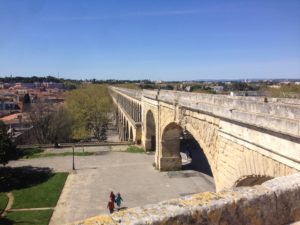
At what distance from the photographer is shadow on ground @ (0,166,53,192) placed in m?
18.0

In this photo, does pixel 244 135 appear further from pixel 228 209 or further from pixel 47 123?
pixel 47 123

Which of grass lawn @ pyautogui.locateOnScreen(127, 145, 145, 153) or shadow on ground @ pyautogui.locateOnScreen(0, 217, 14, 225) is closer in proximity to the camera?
shadow on ground @ pyautogui.locateOnScreen(0, 217, 14, 225)

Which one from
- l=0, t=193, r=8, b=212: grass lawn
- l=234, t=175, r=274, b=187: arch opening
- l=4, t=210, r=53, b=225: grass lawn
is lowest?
l=0, t=193, r=8, b=212: grass lawn

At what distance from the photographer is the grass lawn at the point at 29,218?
13.0m

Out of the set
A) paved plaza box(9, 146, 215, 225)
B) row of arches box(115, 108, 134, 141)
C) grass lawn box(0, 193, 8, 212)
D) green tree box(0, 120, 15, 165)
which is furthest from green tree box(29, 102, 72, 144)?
grass lawn box(0, 193, 8, 212)

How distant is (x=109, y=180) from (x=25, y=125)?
82.5ft

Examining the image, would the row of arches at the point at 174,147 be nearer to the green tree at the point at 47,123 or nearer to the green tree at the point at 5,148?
the green tree at the point at 5,148

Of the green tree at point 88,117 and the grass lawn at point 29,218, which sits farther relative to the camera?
the green tree at point 88,117

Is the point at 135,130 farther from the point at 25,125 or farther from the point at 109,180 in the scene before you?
the point at 25,125

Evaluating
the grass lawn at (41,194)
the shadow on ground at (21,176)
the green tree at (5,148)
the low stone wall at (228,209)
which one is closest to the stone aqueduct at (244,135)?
the low stone wall at (228,209)

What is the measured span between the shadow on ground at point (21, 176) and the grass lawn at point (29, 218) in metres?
4.00

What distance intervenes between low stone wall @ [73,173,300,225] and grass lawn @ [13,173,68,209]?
1382 cm

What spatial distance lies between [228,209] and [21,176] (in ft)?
63.2

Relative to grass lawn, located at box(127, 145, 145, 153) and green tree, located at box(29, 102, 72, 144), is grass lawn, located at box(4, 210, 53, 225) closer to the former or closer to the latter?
grass lawn, located at box(127, 145, 145, 153)
